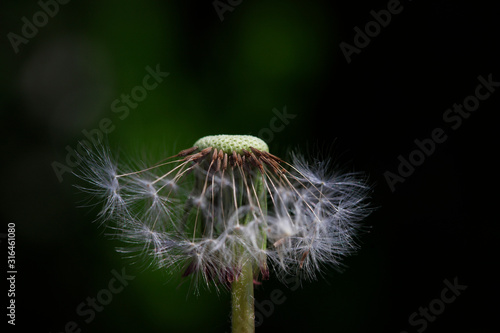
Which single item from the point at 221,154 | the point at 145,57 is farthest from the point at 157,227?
the point at 145,57

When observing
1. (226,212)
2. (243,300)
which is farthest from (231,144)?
(243,300)

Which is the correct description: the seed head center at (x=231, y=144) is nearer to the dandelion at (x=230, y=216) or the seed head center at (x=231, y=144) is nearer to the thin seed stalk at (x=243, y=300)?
the dandelion at (x=230, y=216)

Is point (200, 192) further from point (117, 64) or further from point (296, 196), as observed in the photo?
point (117, 64)

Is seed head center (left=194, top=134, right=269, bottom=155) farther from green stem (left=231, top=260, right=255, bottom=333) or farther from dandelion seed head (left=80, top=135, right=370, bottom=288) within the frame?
green stem (left=231, top=260, right=255, bottom=333)

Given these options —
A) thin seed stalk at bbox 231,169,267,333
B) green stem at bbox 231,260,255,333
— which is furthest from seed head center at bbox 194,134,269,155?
green stem at bbox 231,260,255,333

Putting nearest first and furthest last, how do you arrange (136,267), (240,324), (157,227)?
(240,324) < (157,227) < (136,267)

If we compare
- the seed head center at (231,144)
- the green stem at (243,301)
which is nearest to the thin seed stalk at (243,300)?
the green stem at (243,301)

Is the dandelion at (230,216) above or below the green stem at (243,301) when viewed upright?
above

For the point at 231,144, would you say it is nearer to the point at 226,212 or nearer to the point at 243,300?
the point at 226,212
